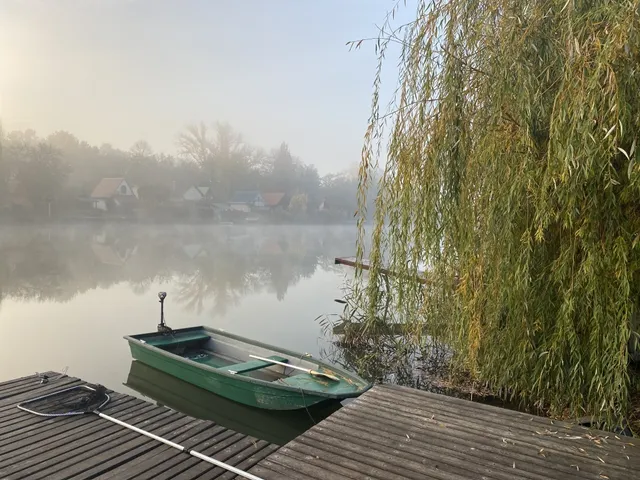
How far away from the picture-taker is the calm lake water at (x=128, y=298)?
7027 mm

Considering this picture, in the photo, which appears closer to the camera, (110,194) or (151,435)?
(151,435)

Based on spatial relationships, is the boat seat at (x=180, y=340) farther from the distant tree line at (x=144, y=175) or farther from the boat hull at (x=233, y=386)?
the distant tree line at (x=144, y=175)

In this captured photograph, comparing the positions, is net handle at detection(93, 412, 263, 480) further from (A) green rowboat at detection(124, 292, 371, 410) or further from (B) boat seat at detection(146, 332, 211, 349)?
(B) boat seat at detection(146, 332, 211, 349)

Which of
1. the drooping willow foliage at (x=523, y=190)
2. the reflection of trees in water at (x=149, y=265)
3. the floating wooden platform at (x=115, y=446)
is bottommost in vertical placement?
the reflection of trees in water at (x=149, y=265)

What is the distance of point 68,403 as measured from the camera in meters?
3.35

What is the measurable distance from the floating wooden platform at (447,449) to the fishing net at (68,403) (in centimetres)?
184

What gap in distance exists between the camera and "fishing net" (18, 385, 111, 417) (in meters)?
3.20

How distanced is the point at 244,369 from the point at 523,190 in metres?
3.34

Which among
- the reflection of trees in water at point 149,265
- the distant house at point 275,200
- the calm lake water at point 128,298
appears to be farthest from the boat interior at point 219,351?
the distant house at point 275,200

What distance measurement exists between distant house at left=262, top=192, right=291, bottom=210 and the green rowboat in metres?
38.9

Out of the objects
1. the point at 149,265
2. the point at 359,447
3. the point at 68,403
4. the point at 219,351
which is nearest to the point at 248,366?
the point at 219,351

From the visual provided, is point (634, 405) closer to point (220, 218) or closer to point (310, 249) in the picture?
point (310, 249)

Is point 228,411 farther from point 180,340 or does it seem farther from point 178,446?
point 178,446

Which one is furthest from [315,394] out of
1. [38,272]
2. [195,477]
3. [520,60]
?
[38,272]
